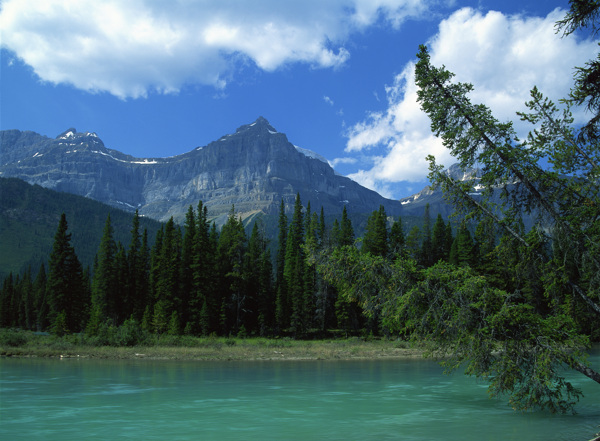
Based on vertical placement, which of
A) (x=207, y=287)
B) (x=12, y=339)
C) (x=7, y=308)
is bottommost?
(x=12, y=339)

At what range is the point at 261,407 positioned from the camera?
2064cm

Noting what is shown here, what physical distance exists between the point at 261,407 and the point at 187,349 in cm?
2924

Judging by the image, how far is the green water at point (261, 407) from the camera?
15578 mm

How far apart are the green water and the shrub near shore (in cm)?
1017

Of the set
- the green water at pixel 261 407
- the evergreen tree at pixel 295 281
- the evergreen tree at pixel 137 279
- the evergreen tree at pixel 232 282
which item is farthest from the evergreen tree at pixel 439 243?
the green water at pixel 261 407

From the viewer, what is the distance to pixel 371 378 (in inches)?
1233

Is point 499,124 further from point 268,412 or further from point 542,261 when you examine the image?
point 268,412

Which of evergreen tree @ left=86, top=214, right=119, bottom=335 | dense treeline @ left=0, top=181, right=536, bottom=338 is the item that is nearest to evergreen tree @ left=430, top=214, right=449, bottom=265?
dense treeline @ left=0, top=181, right=536, bottom=338

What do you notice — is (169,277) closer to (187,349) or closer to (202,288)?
(202,288)

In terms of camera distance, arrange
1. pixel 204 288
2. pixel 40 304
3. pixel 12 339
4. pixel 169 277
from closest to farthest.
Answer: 1. pixel 12 339
2. pixel 169 277
3. pixel 204 288
4. pixel 40 304

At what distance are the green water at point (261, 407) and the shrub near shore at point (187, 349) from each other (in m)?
10.2

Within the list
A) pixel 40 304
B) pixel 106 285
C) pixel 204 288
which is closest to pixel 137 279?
pixel 106 285

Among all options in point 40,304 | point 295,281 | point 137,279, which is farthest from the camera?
point 40,304

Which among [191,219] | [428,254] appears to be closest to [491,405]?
[191,219]
